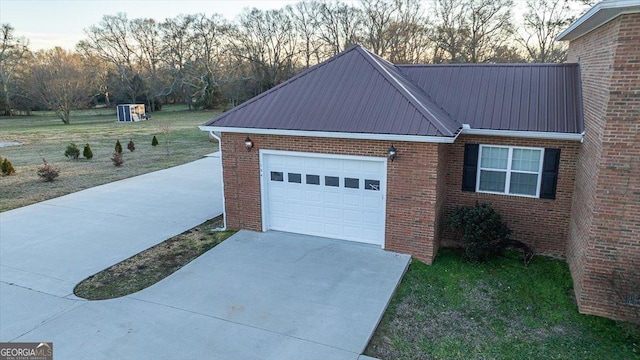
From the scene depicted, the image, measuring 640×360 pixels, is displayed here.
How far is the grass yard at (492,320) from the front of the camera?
19.9 feet

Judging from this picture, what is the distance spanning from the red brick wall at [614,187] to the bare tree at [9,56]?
192 ft

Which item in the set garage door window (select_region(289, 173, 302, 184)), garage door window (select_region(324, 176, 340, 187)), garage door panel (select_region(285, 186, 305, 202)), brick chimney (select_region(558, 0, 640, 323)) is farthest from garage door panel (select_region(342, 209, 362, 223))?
brick chimney (select_region(558, 0, 640, 323))

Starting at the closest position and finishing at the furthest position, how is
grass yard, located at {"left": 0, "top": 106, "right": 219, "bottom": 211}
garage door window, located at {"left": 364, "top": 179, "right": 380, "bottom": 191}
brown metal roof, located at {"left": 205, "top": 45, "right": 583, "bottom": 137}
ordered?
brown metal roof, located at {"left": 205, "top": 45, "right": 583, "bottom": 137}
garage door window, located at {"left": 364, "top": 179, "right": 380, "bottom": 191}
grass yard, located at {"left": 0, "top": 106, "right": 219, "bottom": 211}

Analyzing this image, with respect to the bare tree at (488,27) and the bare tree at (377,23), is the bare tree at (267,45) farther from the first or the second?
the bare tree at (488,27)

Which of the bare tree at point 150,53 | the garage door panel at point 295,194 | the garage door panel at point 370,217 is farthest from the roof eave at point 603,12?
the bare tree at point 150,53

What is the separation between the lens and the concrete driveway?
6047 millimetres

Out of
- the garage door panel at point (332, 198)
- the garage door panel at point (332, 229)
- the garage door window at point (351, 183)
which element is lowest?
the garage door panel at point (332, 229)

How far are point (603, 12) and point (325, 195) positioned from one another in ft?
20.3

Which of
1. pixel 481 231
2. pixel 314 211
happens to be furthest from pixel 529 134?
pixel 314 211

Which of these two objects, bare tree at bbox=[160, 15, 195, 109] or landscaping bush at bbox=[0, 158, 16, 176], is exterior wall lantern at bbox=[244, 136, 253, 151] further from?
bare tree at bbox=[160, 15, 195, 109]

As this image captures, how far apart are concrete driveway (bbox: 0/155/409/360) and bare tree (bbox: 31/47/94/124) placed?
35.8 meters

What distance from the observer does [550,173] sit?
900cm

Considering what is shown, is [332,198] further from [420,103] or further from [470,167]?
[470,167]

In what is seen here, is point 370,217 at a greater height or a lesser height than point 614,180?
lesser
